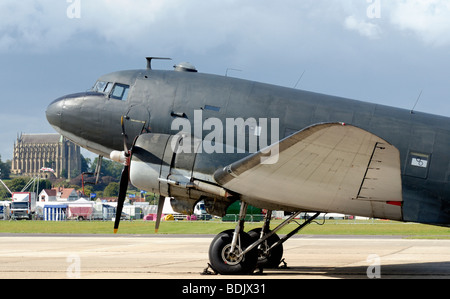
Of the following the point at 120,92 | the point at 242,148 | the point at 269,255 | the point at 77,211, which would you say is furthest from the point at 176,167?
the point at 77,211

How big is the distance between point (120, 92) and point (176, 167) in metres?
3.46

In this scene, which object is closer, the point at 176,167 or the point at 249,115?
the point at 176,167

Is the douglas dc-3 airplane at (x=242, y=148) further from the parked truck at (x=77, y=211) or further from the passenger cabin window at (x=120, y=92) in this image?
the parked truck at (x=77, y=211)

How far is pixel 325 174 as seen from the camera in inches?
474

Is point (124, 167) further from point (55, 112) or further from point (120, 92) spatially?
point (55, 112)

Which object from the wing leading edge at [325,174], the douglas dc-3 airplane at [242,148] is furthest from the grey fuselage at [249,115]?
the wing leading edge at [325,174]

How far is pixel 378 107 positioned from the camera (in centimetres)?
1502

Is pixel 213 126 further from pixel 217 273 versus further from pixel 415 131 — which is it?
pixel 415 131

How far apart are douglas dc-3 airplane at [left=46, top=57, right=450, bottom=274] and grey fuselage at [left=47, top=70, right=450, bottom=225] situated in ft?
0.09

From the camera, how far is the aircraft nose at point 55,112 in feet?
54.3

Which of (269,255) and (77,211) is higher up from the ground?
(269,255)

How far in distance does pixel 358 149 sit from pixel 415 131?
14.0 ft

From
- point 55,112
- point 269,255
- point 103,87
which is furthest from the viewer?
point 269,255

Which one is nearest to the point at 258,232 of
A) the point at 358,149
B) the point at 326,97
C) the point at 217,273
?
the point at 217,273
